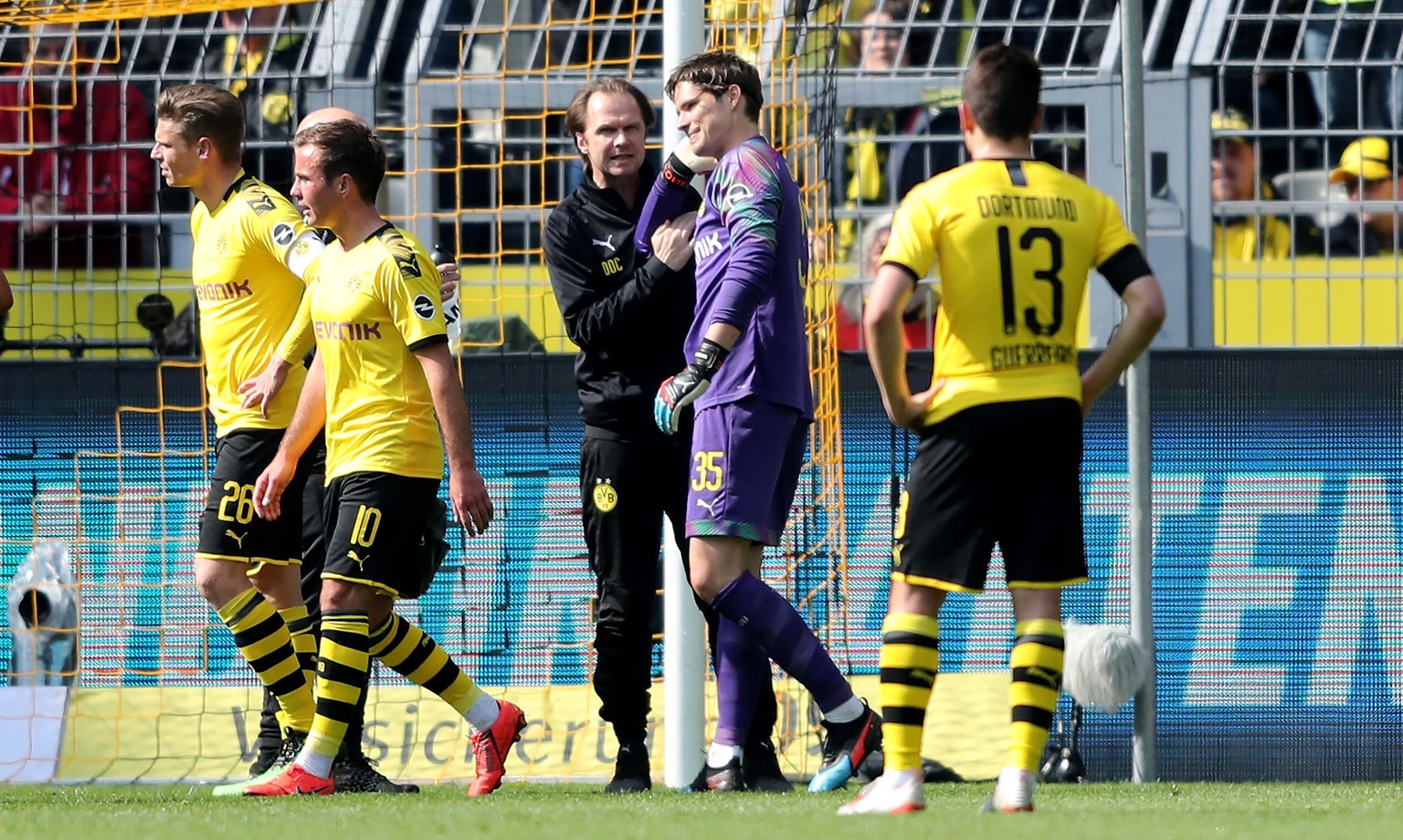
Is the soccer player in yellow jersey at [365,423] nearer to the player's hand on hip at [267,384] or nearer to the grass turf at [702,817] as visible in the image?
the player's hand on hip at [267,384]

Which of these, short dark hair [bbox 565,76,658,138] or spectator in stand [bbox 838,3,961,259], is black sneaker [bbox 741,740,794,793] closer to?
short dark hair [bbox 565,76,658,138]

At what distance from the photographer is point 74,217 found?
7496 millimetres

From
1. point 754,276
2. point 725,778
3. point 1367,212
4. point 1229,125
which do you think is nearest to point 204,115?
point 754,276

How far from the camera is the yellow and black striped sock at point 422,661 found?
189 inches

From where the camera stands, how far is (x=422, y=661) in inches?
191

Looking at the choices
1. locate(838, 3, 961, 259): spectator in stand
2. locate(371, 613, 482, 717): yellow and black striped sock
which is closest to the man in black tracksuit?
locate(371, 613, 482, 717): yellow and black striped sock

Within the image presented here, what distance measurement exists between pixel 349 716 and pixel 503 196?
10.6 feet

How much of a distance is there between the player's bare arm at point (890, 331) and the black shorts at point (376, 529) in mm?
1330

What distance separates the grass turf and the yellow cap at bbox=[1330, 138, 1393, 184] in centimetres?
304

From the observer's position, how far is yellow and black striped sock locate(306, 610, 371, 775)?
15.0 feet

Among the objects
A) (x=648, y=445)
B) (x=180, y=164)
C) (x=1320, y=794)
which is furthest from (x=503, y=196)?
(x=1320, y=794)

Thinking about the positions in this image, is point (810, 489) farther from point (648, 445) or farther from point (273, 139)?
point (273, 139)

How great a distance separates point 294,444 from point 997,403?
1.90 meters

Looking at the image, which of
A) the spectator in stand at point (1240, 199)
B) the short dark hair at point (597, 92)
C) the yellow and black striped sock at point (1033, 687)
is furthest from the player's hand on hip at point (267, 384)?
the spectator in stand at point (1240, 199)
